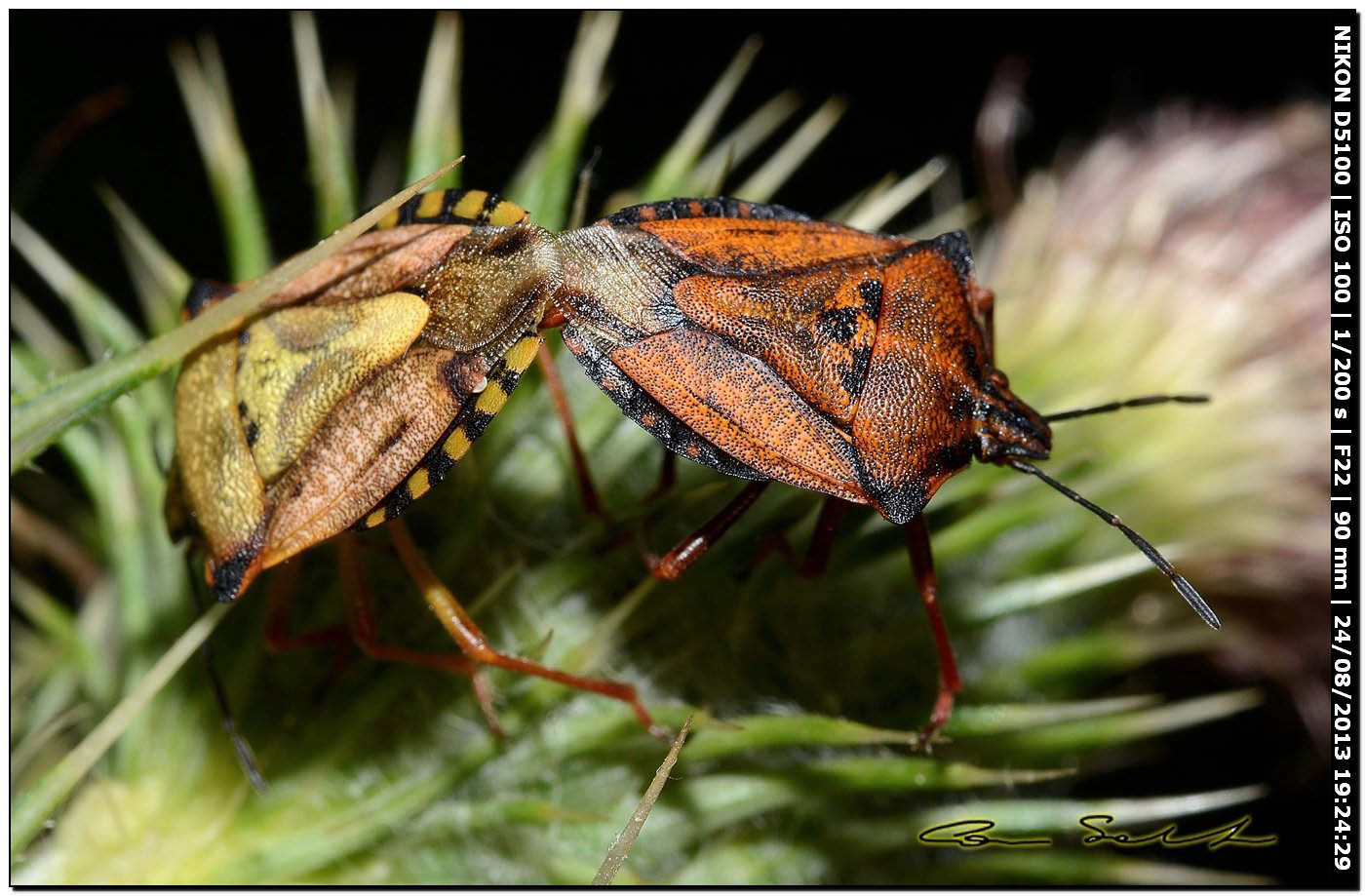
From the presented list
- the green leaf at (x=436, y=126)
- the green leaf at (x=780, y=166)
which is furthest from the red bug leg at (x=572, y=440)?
the green leaf at (x=780, y=166)

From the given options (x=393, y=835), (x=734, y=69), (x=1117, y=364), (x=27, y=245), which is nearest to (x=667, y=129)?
(x=734, y=69)

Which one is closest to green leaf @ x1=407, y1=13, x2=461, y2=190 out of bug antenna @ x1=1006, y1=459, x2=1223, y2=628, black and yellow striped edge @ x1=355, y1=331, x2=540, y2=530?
black and yellow striped edge @ x1=355, y1=331, x2=540, y2=530

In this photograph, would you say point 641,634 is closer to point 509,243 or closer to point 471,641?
point 471,641

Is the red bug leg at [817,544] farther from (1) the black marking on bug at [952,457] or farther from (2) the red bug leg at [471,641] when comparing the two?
(2) the red bug leg at [471,641]

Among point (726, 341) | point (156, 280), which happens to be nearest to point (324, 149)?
point (156, 280)

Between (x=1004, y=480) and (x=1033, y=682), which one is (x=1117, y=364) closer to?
(x=1004, y=480)
